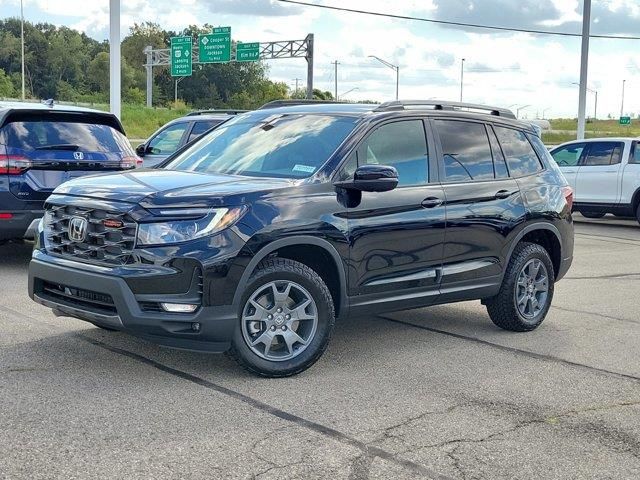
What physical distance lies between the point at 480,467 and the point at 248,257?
1.95 m

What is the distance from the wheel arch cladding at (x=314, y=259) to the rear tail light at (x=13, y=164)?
4546 millimetres

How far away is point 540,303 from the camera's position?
7.57m

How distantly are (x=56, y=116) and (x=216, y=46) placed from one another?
41.4 m

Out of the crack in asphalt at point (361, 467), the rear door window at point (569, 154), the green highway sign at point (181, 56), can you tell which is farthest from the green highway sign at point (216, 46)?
the crack in asphalt at point (361, 467)

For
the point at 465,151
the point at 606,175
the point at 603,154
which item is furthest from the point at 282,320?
the point at 603,154

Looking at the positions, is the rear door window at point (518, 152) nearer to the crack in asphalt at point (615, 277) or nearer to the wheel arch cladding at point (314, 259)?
the wheel arch cladding at point (314, 259)

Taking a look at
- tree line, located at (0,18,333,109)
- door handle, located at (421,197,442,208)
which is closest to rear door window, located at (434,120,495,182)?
door handle, located at (421,197,442,208)

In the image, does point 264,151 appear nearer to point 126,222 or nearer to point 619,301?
point 126,222

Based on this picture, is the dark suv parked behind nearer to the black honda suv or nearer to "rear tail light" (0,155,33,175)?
"rear tail light" (0,155,33,175)

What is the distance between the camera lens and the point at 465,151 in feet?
23.1

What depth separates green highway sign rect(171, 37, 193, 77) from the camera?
5106 centimetres

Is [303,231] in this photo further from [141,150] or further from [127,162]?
[141,150]

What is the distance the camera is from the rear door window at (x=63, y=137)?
9359 mm

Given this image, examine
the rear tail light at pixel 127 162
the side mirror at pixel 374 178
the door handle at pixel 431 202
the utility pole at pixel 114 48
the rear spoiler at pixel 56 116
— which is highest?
→ the utility pole at pixel 114 48
